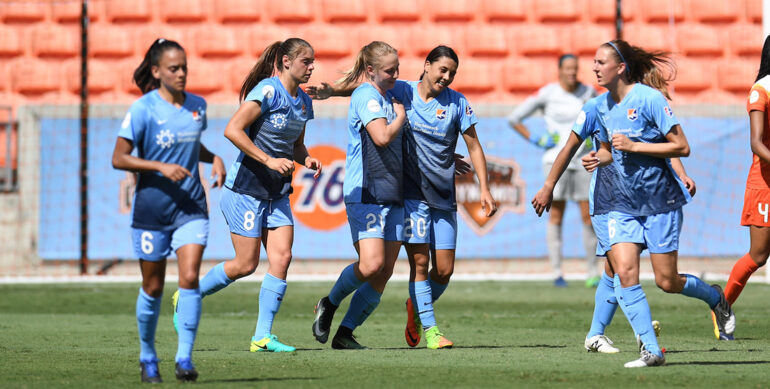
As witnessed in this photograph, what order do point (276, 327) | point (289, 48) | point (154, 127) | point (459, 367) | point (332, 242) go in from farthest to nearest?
point (332, 242) → point (276, 327) → point (289, 48) → point (459, 367) → point (154, 127)

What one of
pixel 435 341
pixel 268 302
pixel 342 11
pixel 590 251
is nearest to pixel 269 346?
pixel 268 302

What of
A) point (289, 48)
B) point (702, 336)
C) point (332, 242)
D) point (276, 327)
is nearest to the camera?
point (289, 48)

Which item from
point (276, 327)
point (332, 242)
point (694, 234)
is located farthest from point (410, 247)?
point (694, 234)

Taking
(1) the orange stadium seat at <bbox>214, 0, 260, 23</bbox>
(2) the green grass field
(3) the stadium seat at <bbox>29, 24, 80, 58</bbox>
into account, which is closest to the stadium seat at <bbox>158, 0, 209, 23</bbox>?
(1) the orange stadium seat at <bbox>214, 0, 260, 23</bbox>

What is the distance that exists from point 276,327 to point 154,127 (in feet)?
11.8

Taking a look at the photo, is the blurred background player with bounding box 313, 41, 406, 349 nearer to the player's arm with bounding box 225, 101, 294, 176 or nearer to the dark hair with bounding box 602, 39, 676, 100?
the player's arm with bounding box 225, 101, 294, 176

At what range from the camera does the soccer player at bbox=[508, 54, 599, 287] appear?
12.8 meters

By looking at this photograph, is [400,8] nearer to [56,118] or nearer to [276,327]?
[56,118]

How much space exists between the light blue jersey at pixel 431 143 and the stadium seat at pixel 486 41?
9.27m

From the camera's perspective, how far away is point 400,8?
1692cm

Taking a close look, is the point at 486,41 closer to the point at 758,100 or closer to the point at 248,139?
the point at 758,100

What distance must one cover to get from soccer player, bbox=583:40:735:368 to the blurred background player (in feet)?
4.16

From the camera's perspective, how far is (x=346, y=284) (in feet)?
24.8

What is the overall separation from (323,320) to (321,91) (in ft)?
4.76
